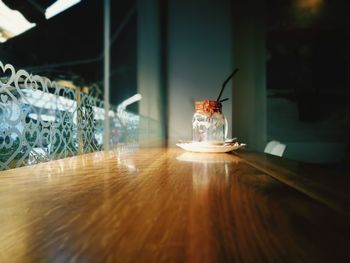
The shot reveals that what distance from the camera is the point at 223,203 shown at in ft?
1.13

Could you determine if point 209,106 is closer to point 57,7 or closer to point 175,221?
point 57,7

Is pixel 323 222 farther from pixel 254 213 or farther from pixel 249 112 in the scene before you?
pixel 249 112

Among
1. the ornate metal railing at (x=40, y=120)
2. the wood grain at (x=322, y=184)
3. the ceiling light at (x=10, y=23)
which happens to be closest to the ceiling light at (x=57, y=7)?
the ceiling light at (x=10, y=23)

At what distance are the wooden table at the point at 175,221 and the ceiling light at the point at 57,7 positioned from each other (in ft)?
2.55

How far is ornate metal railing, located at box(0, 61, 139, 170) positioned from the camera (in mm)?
697

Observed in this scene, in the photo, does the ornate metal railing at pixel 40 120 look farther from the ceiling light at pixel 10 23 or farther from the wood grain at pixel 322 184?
the wood grain at pixel 322 184

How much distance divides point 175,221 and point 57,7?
1103 millimetres

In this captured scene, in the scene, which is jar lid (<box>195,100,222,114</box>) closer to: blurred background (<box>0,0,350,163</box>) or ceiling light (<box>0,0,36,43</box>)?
blurred background (<box>0,0,350,163</box>)

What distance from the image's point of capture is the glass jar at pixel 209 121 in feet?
4.09

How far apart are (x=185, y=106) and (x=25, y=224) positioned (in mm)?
2186

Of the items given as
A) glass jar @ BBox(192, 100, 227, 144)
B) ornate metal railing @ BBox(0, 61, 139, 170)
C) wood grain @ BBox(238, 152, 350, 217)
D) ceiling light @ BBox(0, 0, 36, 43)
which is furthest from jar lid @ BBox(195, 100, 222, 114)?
ceiling light @ BBox(0, 0, 36, 43)

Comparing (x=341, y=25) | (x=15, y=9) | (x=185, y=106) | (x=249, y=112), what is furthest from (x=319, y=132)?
(x=15, y=9)

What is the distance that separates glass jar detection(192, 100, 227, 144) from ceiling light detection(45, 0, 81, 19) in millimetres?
713

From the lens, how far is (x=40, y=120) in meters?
0.83
